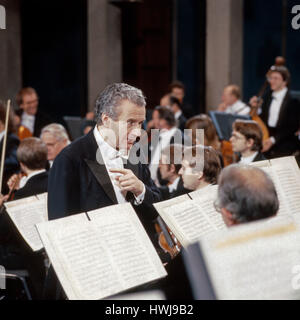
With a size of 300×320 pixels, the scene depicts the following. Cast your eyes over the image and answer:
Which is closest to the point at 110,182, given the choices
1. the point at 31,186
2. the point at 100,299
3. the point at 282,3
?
the point at 100,299

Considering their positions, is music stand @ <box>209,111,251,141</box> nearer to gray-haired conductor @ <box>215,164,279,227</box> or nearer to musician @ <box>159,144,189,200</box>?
musician @ <box>159,144,189,200</box>

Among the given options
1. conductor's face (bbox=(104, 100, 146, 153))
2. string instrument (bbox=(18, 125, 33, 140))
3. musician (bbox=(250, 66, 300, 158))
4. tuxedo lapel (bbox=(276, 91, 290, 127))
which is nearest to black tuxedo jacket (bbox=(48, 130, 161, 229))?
conductor's face (bbox=(104, 100, 146, 153))

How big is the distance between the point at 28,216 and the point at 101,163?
810 millimetres

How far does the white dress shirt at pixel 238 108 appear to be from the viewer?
22.4 feet

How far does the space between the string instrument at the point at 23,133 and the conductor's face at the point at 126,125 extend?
3732 mm

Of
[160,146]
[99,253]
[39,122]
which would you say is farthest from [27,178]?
[39,122]

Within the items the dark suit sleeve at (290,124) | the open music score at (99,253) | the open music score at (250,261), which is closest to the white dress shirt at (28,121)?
the dark suit sleeve at (290,124)

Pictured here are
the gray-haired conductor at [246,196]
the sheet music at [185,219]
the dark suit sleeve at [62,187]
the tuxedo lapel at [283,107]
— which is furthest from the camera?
the tuxedo lapel at [283,107]

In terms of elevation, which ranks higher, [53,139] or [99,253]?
[53,139]

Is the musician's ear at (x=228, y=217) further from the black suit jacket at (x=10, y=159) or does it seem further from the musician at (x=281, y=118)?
the musician at (x=281, y=118)

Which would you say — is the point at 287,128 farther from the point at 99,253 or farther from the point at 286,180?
the point at 99,253

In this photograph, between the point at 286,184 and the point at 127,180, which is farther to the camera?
the point at 286,184

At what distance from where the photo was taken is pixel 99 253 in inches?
80.4
